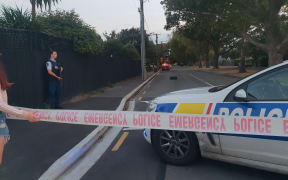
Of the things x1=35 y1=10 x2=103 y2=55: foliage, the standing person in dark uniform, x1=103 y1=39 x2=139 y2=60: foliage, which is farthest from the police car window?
x1=103 y1=39 x2=139 y2=60: foliage

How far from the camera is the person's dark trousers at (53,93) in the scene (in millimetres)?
8531

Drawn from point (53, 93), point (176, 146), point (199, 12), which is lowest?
point (176, 146)

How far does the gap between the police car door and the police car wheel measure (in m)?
0.51

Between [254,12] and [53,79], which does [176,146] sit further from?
[254,12]

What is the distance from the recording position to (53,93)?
8602 mm

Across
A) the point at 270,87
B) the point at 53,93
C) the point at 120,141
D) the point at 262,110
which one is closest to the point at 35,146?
the point at 120,141

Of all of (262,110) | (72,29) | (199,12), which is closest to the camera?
(262,110)

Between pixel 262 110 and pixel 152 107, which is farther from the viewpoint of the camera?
pixel 152 107

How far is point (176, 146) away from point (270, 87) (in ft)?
5.37

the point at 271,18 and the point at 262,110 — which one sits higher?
the point at 271,18

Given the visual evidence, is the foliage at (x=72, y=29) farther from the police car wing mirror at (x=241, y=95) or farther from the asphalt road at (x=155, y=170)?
the police car wing mirror at (x=241, y=95)

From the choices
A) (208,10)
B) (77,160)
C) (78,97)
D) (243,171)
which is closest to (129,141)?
(77,160)

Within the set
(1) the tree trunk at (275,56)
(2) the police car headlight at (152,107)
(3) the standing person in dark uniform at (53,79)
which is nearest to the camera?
(2) the police car headlight at (152,107)

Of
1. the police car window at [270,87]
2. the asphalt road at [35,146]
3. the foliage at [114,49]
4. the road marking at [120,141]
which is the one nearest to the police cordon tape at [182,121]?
the police car window at [270,87]
